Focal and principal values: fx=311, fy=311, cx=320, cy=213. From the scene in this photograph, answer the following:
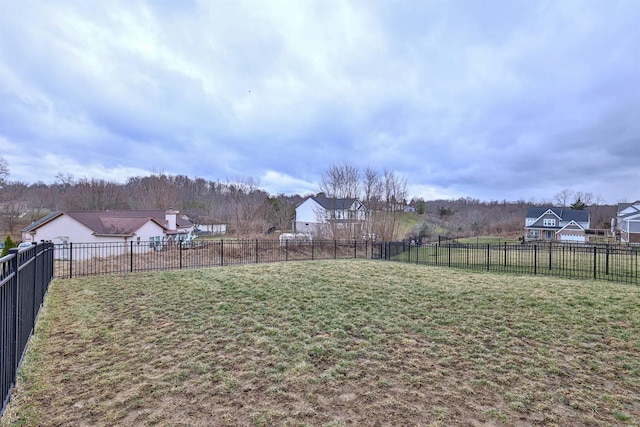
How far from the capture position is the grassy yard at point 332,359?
9.36ft

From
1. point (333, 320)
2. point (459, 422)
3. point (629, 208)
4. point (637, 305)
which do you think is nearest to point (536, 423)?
point (459, 422)

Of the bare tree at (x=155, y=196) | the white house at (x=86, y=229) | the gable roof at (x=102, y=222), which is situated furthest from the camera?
the bare tree at (x=155, y=196)

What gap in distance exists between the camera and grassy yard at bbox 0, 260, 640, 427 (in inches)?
112

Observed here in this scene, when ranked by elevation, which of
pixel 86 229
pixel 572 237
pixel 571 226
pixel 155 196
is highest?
pixel 155 196

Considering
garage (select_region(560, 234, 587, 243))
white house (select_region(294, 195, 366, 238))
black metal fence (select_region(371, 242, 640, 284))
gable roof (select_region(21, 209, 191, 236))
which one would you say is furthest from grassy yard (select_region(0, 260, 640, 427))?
garage (select_region(560, 234, 587, 243))

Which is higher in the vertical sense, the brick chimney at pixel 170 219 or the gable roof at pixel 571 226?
the brick chimney at pixel 170 219

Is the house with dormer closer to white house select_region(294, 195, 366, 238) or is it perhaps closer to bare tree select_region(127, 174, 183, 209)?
white house select_region(294, 195, 366, 238)

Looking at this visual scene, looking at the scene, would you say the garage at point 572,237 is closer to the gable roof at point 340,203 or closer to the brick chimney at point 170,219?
the gable roof at point 340,203

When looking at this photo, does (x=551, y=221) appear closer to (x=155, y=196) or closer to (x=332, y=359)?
(x=332, y=359)

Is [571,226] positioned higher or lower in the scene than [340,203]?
lower

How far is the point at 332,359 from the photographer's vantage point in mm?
3975

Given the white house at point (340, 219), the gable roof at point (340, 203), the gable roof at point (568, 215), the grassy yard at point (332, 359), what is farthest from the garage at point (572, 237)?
the grassy yard at point (332, 359)

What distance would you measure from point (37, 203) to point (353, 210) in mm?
52292

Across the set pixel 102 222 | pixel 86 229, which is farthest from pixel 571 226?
pixel 86 229
